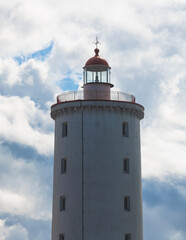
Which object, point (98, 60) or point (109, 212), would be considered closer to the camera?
point (109, 212)

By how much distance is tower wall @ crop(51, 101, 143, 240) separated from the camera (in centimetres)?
5459

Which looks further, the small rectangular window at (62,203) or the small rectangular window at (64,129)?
the small rectangular window at (64,129)

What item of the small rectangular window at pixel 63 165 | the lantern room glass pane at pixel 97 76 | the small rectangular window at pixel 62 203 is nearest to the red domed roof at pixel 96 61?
the lantern room glass pane at pixel 97 76

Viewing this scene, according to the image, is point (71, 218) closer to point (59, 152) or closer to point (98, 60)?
point (59, 152)

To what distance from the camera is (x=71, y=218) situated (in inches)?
2169

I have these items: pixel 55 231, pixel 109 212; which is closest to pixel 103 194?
pixel 109 212

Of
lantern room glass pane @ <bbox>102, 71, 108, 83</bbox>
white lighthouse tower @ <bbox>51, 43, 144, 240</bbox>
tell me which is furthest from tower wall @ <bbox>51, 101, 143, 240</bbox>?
lantern room glass pane @ <bbox>102, 71, 108, 83</bbox>

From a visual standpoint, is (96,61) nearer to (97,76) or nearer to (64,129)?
(97,76)

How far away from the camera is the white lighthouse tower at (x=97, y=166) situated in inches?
2153

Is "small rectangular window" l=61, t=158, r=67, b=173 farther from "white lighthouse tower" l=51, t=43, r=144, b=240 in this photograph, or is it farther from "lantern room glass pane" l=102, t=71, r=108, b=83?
"lantern room glass pane" l=102, t=71, r=108, b=83

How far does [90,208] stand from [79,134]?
286 inches

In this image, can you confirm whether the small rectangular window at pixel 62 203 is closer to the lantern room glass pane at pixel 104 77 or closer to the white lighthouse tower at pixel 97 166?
the white lighthouse tower at pixel 97 166

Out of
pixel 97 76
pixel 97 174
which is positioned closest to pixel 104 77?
pixel 97 76

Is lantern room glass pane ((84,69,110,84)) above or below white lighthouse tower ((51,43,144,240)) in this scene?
above
